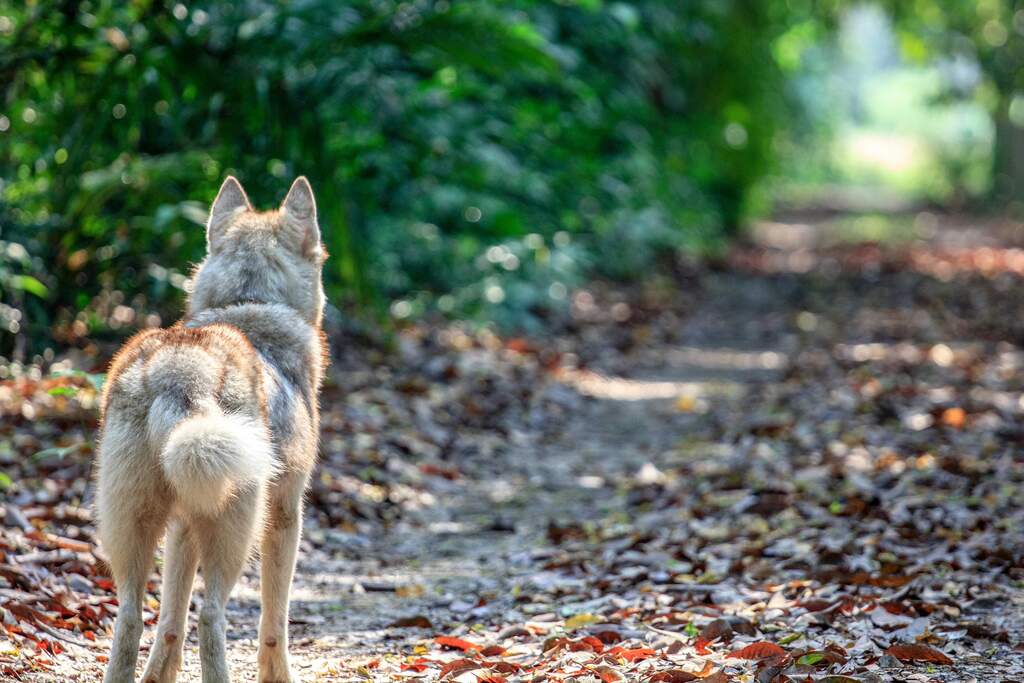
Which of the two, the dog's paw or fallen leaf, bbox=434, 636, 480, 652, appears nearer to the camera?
the dog's paw

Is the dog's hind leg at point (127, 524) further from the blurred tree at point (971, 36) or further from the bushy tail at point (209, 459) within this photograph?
the blurred tree at point (971, 36)

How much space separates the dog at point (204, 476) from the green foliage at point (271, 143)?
10.2 feet

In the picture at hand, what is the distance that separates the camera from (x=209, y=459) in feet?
10.7

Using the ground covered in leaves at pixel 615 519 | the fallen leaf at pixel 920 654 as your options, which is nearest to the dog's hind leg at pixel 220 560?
the ground covered in leaves at pixel 615 519

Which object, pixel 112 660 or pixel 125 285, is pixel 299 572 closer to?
pixel 112 660

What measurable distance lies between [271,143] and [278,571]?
4400 millimetres

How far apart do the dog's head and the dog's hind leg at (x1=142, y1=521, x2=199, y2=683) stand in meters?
1.07

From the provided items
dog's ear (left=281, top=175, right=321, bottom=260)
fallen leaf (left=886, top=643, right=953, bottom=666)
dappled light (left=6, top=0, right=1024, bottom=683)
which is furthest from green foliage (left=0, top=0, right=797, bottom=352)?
fallen leaf (left=886, top=643, right=953, bottom=666)

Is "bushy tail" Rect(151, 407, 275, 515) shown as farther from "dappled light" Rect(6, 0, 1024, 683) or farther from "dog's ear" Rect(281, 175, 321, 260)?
"dog's ear" Rect(281, 175, 321, 260)

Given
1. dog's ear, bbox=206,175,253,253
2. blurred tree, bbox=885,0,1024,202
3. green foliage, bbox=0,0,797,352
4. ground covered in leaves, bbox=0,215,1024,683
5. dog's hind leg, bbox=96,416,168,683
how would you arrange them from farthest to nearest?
blurred tree, bbox=885,0,1024,202 → green foliage, bbox=0,0,797,352 → dog's ear, bbox=206,175,253,253 → ground covered in leaves, bbox=0,215,1024,683 → dog's hind leg, bbox=96,416,168,683

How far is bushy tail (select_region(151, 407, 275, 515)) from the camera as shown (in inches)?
128

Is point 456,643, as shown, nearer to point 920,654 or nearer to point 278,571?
point 278,571

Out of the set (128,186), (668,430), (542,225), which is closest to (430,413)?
(668,430)

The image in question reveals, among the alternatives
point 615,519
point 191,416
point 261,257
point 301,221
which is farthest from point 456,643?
point 615,519
